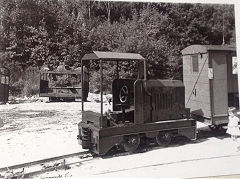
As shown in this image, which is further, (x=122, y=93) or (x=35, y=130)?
(x=122, y=93)

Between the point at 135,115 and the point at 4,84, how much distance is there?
2008 mm

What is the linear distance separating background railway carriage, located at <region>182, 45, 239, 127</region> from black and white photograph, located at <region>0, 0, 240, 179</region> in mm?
17

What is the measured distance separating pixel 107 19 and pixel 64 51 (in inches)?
35.5

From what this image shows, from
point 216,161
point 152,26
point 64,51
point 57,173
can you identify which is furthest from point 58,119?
point 216,161

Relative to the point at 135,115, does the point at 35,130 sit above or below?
below

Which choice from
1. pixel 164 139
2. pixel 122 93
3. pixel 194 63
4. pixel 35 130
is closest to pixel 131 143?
pixel 164 139

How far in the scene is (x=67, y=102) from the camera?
673 cm

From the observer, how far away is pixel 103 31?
5.35 meters

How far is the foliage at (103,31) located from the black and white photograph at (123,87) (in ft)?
0.06

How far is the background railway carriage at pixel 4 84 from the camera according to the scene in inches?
180

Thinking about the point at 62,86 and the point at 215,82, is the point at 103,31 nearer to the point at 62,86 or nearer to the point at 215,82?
the point at 62,86

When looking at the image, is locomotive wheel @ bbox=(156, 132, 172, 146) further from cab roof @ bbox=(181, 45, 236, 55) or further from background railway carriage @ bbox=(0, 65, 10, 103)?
background railway carriage @ bbox=(0, 65, 10, 103)

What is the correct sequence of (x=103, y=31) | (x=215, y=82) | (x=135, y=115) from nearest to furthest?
(x=135, y=115) < (x=103, y=31) < (x=215, y=82)

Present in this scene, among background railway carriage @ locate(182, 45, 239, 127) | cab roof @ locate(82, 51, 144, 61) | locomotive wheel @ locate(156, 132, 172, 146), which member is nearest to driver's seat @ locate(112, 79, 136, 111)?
cab roof @ locate(82, 51, 144, 61)
